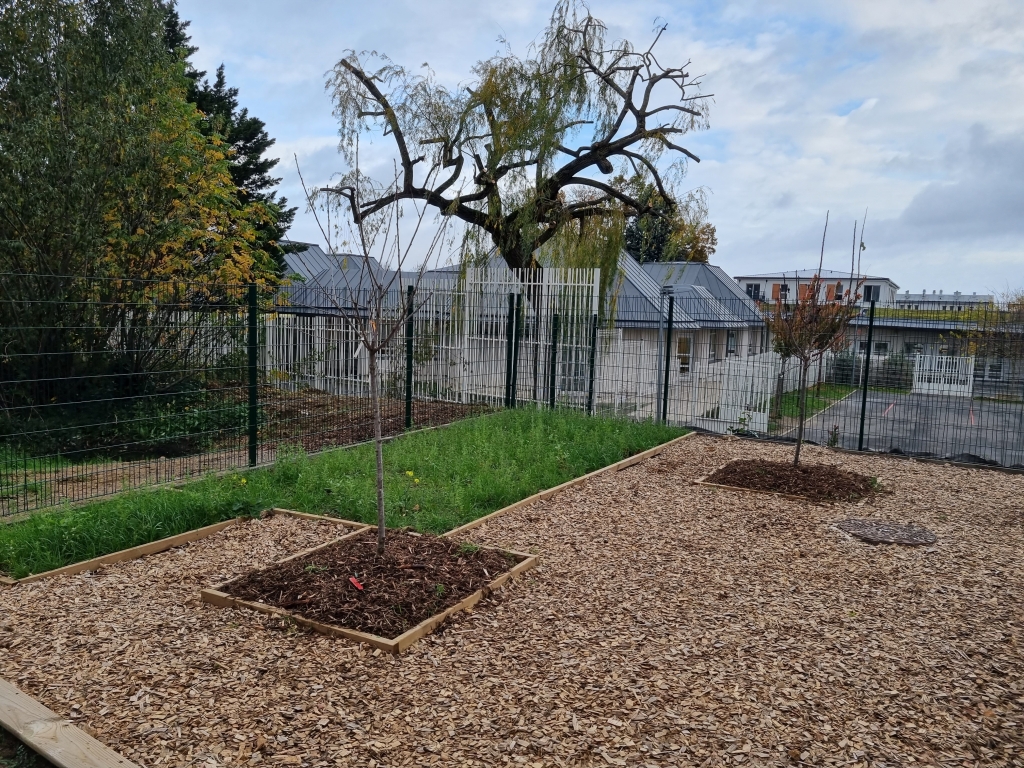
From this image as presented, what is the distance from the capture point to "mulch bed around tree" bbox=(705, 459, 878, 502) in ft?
24.3

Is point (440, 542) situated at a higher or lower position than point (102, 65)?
lower

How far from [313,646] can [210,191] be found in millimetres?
9404

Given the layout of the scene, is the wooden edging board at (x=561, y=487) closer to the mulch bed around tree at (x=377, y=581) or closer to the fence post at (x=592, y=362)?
the mulch bed around tree at (x=377, y=581)

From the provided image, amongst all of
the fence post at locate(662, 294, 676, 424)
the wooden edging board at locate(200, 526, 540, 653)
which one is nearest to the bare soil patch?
the fence post at locate(662, 294, 676, 424)

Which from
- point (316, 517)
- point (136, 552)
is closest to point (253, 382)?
point (316, 517)

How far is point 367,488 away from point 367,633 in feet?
8.86

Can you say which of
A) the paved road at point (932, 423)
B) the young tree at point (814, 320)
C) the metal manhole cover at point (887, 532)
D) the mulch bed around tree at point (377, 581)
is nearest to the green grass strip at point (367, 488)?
the mulch bed around tree at point (377, 581)

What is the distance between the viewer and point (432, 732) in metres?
3.03

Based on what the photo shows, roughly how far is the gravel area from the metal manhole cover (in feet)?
0.70

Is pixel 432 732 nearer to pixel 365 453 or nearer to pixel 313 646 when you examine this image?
pixel 313 646

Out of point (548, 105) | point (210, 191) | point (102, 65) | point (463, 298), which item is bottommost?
point (463, 298)

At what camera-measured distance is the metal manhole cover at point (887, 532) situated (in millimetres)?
5930

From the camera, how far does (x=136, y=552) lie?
510cm

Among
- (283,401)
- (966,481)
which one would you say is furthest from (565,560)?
(966,481)
